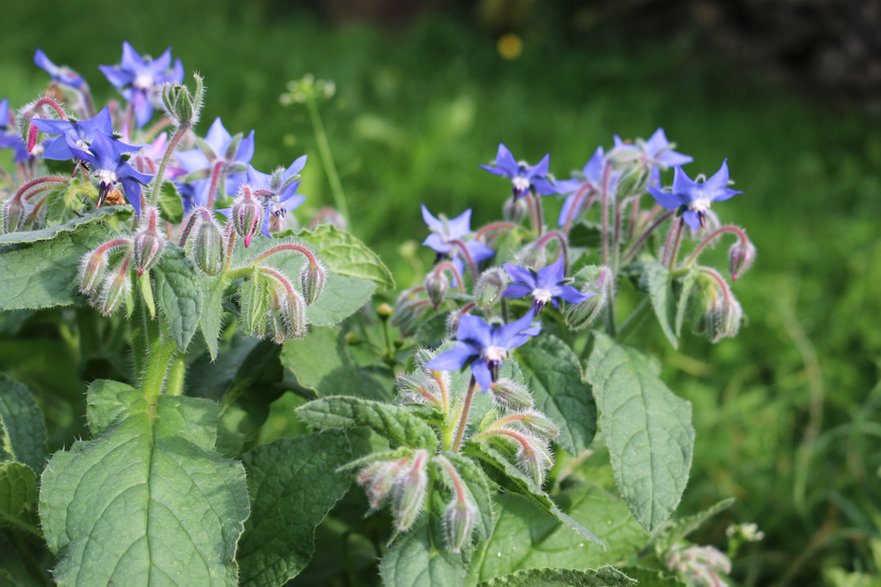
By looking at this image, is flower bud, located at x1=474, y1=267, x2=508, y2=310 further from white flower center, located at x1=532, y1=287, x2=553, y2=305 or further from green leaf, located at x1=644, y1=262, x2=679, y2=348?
green leaf, located at x1=644, y1=262, x2=679, y2=348

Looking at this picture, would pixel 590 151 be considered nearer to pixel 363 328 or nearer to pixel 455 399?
pixel 363 328

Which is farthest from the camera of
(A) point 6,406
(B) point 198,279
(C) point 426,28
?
(C) point 426,28

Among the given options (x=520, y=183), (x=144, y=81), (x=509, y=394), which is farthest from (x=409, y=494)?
(x=144, y=81)

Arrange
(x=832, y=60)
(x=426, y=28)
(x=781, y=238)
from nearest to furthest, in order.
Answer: (x=781, y=238) < (x=832, y=60) < (x=426, y=28)

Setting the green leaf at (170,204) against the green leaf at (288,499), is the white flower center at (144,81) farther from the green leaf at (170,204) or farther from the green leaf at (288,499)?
the green leaf at (288,499)

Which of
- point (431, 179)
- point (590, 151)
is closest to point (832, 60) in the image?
point (590, 151)
